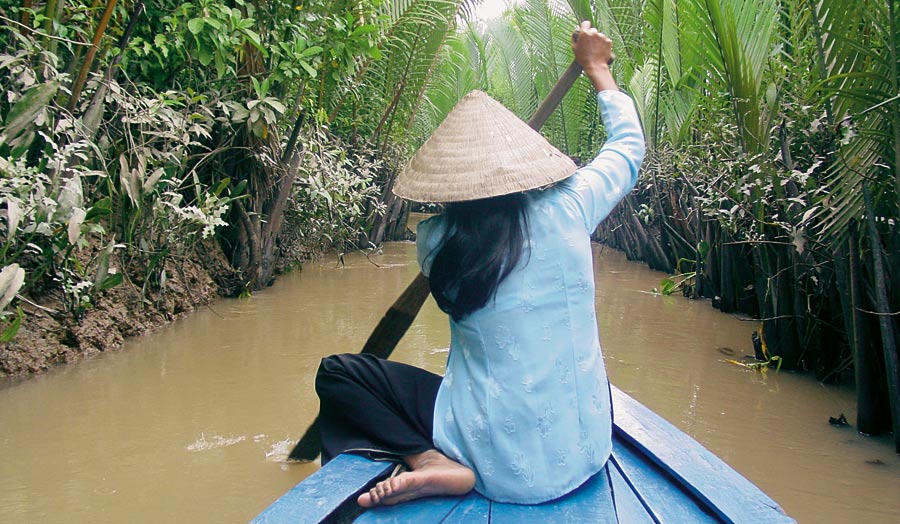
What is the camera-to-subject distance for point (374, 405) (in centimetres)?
202

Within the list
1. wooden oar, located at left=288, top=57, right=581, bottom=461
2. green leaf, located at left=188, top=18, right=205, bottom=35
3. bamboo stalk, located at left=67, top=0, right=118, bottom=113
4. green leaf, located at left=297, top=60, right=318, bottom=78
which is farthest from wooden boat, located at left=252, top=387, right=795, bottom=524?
green leaf, located at left=297, top=60, right=318, bottom=78

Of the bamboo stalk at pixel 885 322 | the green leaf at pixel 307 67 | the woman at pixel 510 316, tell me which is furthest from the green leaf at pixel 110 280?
Answer: the bamboo stalk at pixel 885 322

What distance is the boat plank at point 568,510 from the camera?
5.65ft

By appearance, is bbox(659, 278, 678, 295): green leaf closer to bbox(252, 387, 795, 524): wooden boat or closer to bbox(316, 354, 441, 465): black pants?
bbox(252, 387, 795, 524): wooden boat

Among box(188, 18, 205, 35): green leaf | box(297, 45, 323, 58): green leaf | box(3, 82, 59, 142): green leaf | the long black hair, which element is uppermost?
box(188, 18, 205, 35): green leaf

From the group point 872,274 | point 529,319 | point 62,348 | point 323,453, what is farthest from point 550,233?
point 62,348

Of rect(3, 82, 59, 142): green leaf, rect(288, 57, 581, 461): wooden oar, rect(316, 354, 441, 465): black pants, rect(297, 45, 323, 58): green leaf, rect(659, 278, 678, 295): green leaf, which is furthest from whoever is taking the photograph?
rect(659, 278, 678, 295): green leaf

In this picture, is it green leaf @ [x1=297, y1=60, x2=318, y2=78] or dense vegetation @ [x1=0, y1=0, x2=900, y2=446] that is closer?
dense vegetation @ [x1=0, y1=0, x2=900, y2=446]

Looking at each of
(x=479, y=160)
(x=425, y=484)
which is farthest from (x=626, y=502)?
(x=479, y=160)

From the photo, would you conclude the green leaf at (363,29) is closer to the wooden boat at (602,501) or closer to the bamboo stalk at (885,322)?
the bamboo stalk at (885,322)

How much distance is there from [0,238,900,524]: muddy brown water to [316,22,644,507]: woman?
1279mm

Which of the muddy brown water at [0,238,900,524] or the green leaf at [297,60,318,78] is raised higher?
the green leaf at [297,60,318,78]

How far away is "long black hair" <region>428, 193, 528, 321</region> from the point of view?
1.75 meters

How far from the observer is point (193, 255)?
613 centimetres
